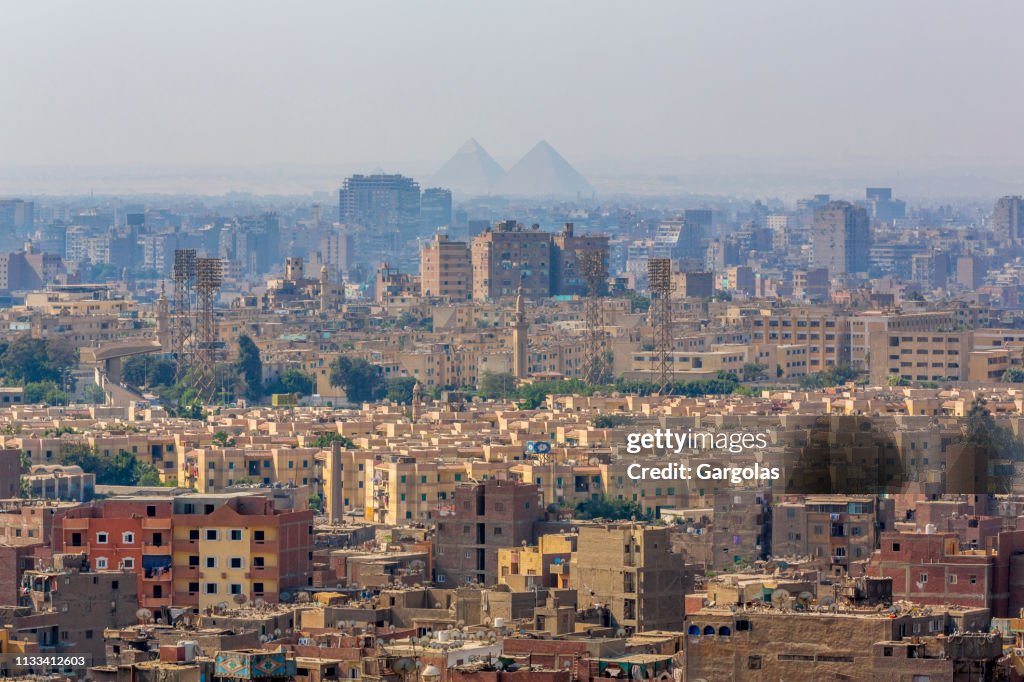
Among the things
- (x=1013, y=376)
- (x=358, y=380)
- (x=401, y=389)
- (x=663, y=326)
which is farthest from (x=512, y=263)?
(x=1013, y=376)

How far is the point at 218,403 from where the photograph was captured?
90625 millimetres

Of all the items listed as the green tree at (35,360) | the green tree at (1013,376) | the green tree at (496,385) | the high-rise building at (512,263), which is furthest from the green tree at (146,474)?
the high-rise building at (512,263)

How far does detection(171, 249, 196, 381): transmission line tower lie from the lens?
9831cm

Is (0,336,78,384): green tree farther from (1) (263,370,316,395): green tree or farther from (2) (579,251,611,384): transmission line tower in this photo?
(2) (579,251,611,384): transmission line tower

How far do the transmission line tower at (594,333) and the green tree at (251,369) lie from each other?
840 cm

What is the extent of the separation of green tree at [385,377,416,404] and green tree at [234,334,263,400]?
3.43 meters

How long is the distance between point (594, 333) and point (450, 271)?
41627mm

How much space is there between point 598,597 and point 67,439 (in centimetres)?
3073

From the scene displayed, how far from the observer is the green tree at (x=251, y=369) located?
9650 centimetres

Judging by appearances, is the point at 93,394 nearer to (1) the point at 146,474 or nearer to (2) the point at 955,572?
(1) the point at 146,474

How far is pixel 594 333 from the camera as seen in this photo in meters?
101

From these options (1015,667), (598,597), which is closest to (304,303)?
(598,597)

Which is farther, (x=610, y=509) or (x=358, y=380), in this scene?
(x=358, y=380)

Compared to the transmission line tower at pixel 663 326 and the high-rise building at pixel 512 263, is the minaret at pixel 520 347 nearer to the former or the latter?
the transmission line tower at pixel 663 326
